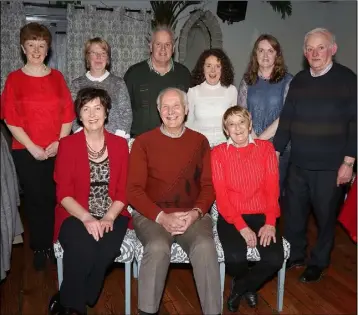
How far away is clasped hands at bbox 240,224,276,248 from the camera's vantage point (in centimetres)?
236

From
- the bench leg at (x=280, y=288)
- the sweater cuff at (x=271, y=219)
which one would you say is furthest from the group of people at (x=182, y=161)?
the bench leg at (x=280, y=288)

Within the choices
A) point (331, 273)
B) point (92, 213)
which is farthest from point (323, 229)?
point (92, 213)

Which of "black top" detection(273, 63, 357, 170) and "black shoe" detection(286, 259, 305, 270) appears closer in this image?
"black top" detection(273, 63, 357, 170)

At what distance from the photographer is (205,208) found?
2.45 meters

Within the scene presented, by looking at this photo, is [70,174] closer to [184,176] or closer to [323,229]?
[184,176]

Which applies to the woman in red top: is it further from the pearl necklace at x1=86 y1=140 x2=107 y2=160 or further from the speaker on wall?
the speaker on wall

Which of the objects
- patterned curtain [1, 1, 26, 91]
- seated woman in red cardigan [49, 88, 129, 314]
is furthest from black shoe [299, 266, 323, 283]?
patterned curtain [1, 1, 26, 91]

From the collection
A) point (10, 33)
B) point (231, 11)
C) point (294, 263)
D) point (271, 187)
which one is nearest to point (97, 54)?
point (271, 187)

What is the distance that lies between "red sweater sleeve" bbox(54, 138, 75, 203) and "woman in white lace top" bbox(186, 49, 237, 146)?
3.01 ft

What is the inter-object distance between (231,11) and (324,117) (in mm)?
3288

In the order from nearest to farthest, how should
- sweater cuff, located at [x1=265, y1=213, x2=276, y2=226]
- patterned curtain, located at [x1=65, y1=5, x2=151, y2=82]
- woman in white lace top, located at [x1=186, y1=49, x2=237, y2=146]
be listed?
1. sweater cuff, located at [x1=265, y1=213, x2=276, y2=226]
2. woman in white lace top, located at [x1=186, y1=49, x2=237, y2=146]
3. patterned curtain, located at [x1=65, y1=5, x2=151, y2=82]

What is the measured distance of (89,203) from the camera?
2439 millimetres

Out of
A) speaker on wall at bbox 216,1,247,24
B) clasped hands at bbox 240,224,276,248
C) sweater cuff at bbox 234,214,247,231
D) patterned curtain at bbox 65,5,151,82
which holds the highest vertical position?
speaker on wall at bbox 216,1,247,24

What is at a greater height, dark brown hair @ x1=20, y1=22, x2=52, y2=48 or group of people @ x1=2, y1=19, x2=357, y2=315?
dark brown hair @ x1=20, y1=22, x2=52, y2=48
